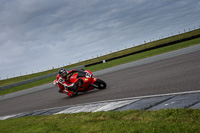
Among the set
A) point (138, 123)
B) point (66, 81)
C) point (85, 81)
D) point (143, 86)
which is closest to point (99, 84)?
point (85, 81)

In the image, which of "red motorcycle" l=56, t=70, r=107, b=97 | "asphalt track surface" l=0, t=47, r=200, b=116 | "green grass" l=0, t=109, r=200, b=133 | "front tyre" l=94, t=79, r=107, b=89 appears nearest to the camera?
"green grass" l=0, t=109, r=200, b=133

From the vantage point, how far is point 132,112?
503 centimetres

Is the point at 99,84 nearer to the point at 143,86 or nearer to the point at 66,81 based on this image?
the point at 66,81

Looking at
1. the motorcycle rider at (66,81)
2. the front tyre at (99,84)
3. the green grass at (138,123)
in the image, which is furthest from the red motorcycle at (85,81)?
the green grass at (138,123)

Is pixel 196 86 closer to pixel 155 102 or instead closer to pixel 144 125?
pixel 155 102

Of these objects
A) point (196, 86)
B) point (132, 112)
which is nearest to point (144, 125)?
point (132, 112)

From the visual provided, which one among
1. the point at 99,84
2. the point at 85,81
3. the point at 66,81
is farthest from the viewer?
the point at 66,81

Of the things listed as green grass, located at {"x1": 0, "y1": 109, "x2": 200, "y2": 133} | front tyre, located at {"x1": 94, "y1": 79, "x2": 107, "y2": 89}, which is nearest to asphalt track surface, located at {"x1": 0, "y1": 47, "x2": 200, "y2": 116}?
front tyre, located at {"x1": 94, "y1": 79, "x2": 107, "y2": 89}

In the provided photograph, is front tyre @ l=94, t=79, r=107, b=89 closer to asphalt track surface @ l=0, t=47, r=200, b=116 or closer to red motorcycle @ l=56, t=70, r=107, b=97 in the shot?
red motorcycle @ l=56, t=70, r=107, b=97

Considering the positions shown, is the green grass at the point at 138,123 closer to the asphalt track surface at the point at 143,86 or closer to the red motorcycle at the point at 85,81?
the asphalt track surface at the point at 143,86

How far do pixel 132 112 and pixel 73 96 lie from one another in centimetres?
618

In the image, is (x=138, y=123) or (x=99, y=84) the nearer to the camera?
(x=138, y=123)

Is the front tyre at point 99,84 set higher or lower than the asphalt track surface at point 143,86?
higher

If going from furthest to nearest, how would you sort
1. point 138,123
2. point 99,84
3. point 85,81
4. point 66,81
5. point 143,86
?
point 66,81 < point 99,84 < point 85,81 < point 143,86 < point 138,123
